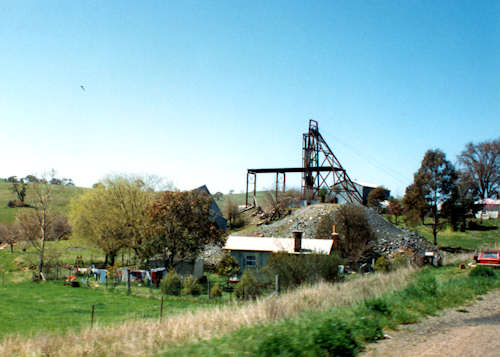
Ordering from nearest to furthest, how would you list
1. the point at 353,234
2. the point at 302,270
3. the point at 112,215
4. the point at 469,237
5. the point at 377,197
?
1. the point at 302,270
2. the point at 353,234
3. the point at 112,215
4. the point at 469,237
5. the point at 377,197

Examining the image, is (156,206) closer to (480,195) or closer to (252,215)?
(252,215)

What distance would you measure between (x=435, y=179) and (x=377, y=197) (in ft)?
65.6

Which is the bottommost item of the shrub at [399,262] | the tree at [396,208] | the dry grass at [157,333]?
the shrub at [399,262]

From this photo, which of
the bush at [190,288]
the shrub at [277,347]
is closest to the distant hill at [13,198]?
the bush at [190,288]

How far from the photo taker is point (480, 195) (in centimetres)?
6256

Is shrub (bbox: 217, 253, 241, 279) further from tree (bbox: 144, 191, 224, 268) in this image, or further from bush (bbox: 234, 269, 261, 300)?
bush (bbox: 234, 269, 261, 300)

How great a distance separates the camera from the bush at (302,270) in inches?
872

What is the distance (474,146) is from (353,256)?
40.7m

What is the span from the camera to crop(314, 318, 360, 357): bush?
8.54 m

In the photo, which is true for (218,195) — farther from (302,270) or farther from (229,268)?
(302,270)

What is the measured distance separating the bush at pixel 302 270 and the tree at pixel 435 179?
66.7 feet

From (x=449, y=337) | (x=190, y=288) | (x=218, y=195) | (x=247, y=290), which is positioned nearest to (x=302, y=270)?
(x=247, y=290)

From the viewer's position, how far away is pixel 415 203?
40344mm

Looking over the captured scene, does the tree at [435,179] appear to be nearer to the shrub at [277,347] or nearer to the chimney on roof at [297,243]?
the chimney on roof at [297,243]
